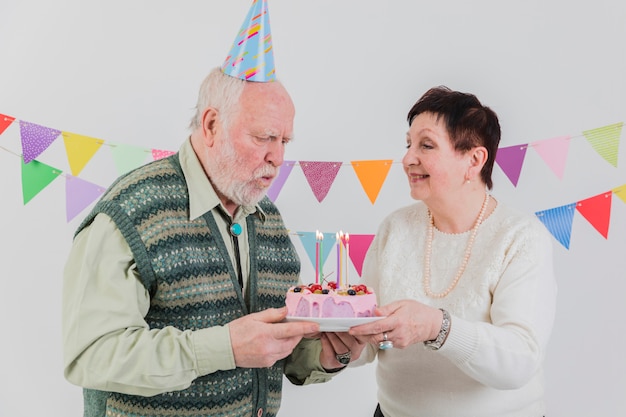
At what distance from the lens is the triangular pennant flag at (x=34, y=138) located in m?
3.27

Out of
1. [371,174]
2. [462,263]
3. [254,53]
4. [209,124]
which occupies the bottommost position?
[462,263]

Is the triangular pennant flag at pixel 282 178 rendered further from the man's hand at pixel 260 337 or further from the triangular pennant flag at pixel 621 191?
the man's hand at pixel 260 337

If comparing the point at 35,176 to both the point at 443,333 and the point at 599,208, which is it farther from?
the point at 599,208

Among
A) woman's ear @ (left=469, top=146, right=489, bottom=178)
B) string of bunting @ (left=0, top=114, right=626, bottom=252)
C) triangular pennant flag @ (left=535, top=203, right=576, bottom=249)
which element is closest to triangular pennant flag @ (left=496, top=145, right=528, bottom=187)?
string of bunting @ (left=0, top=114, right=626, bottom=252)

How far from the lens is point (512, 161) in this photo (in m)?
3.25

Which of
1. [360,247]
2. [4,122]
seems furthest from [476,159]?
[4,122]

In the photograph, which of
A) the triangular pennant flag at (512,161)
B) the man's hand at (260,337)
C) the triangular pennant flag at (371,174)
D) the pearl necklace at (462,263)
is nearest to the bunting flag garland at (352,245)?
the triangular pennant flag at (371,174)

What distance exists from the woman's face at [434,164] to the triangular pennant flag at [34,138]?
1765mm

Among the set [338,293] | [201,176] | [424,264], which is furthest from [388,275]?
[201,176]

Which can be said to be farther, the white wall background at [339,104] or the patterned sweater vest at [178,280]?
the white wall background at [339,104]

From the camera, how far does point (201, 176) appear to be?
6.23ft

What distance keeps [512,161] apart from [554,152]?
21 cm

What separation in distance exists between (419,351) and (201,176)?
80 cm

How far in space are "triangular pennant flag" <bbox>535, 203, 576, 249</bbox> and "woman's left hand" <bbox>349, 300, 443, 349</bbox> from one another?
156 centimetres
